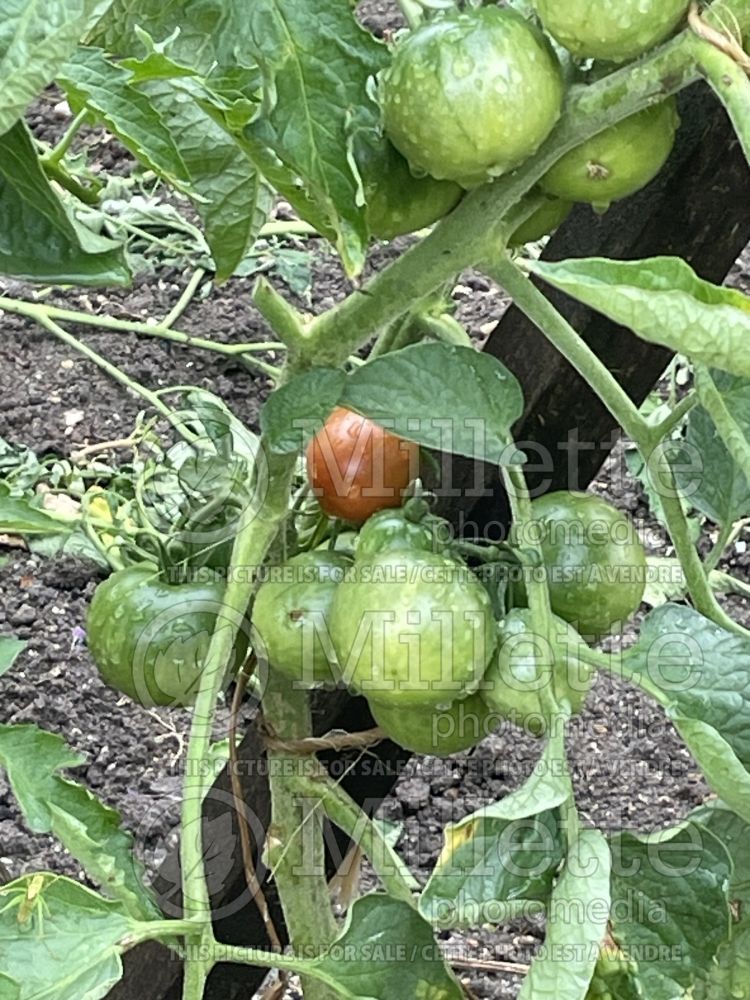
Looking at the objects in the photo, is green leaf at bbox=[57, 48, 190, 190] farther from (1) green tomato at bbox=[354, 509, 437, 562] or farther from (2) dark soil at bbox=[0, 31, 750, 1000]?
(2) dark soil at bbox=[0, 31, 750, 1000]

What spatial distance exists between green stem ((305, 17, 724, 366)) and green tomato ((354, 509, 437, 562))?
8 centimetres

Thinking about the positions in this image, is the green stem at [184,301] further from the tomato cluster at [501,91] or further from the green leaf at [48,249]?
the tomato cluster at [501,91]

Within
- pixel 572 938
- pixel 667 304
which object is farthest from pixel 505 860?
pixel 667 304

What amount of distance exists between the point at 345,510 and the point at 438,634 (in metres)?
0.15

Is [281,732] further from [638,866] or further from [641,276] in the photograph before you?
[641,276]

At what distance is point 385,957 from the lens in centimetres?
62

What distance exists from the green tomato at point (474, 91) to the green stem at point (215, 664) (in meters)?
0.19

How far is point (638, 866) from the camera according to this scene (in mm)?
629

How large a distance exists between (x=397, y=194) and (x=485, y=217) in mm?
37

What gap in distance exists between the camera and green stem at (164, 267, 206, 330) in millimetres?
2078

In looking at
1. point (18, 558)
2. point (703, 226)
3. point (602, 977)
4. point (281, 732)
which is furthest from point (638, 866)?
point (18, 558)

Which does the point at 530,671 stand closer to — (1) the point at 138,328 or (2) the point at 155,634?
(2) the point at 155,634

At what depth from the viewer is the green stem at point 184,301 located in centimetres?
208

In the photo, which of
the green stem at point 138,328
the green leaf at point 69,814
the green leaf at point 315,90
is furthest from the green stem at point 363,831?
the green stem at point 138,328
